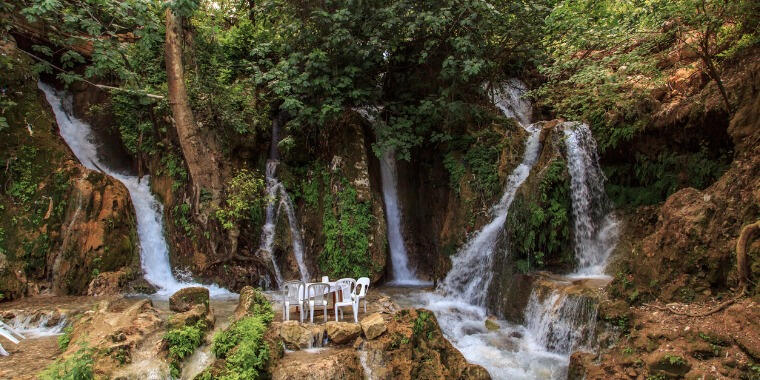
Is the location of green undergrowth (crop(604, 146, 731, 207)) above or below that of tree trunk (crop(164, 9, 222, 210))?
below

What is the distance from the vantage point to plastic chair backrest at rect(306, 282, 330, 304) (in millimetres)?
6332

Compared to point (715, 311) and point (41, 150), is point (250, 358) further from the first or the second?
point (41, 150)

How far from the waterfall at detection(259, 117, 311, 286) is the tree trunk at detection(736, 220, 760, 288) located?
8030mm

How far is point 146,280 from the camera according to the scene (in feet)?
30.0

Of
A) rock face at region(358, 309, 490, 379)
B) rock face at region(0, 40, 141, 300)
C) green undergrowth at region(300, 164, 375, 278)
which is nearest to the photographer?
rock face at region(358, 309, 490, 379)

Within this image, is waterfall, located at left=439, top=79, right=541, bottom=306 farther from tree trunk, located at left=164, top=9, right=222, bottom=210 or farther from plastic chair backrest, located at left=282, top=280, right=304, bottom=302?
tree trunk, located at left=164, top=9, right=222, bottom=210

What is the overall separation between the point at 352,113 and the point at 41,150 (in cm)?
728

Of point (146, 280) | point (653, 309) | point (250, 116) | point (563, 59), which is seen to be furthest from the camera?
point (250, 116)

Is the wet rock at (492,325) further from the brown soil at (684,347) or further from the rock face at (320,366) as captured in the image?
the rock face at (320,366)

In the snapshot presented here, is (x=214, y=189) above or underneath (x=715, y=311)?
above

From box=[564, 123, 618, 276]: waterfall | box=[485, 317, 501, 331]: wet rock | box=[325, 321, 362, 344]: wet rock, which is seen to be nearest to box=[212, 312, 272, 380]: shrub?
box=[325, 321, 362, 344]: wet rock

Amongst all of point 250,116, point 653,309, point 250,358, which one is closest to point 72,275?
point 250,116

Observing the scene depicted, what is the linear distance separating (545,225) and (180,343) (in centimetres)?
683

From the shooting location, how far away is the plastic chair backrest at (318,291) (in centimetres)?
633
